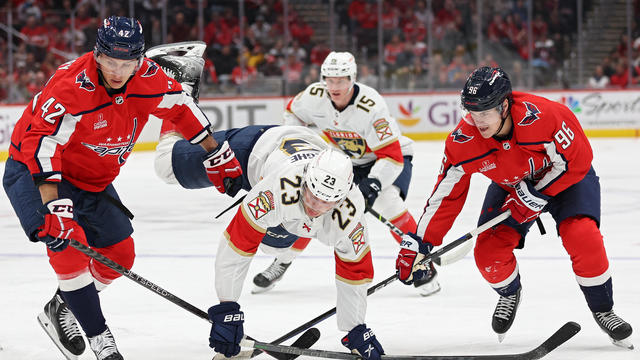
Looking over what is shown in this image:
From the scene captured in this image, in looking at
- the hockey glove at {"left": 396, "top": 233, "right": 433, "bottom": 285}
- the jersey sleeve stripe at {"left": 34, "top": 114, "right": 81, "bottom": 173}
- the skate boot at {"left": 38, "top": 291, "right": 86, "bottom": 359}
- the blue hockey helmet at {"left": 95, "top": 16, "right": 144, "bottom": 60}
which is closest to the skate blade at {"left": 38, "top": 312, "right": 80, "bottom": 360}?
the skate boot at {"left": 38, "top": 291, "right": 86, "bottom": 359}

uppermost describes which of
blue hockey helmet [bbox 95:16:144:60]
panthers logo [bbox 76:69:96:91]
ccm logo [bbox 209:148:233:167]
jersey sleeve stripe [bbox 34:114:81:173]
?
blue hockey helmet [bbox 95:16:144:60]

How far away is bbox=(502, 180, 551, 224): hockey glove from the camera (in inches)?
140

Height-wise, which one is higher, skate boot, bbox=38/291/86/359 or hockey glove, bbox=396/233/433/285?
hockey glove, bbox=396/233/433/285

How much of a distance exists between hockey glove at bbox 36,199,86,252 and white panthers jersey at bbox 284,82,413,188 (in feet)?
7.00

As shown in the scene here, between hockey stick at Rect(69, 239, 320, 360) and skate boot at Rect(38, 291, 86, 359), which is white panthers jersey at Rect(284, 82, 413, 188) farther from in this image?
skate boot at Rect(38, 291, 86, 359)

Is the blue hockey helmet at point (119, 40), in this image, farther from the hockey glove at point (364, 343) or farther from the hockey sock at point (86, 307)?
the hockey glove at point (364, 343)

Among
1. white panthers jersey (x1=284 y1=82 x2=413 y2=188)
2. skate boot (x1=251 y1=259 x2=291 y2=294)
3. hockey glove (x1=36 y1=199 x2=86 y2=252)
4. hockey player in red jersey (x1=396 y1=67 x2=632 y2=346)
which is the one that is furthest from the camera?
white panthers jersey (x1=284 y1=82 x2=413 y2=188)

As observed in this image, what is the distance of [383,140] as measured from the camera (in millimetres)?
5055

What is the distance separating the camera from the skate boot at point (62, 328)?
3500 mm

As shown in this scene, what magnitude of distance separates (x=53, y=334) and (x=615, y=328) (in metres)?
2.24

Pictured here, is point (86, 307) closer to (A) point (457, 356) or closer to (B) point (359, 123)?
(A) point (457, 356)

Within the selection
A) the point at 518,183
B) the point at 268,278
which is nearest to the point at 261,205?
the point at 518,183

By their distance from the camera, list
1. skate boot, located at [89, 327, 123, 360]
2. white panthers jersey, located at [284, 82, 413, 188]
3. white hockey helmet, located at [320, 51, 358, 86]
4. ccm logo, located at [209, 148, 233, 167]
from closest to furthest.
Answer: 1. skate boot, located at [89, 327, 123, 360]
2. ccm logo, located at [209, 148, 233, 167]
3. white hockey helmet, located at [320, 51, 358, 86]
4. white panthers jersey, located at [284, 82, 413, 188]

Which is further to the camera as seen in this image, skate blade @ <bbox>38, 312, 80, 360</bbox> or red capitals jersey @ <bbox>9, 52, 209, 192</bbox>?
skate blade @ <bbox>38, 312, 80, 360</bbox>
